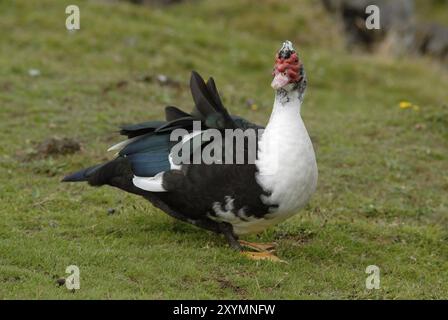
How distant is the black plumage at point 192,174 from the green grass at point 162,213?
1.16 feet

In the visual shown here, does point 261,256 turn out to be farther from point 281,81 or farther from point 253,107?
point 253,107

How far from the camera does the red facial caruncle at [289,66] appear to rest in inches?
249

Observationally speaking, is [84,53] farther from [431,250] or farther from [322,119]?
[431,250]

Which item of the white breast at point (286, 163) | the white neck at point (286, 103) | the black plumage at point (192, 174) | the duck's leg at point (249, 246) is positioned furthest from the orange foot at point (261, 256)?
the white neck at point (286, 103)

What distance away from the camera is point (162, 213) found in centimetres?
759

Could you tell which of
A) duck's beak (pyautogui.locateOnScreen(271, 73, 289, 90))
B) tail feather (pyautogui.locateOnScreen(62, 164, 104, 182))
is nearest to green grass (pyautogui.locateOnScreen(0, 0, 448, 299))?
tail feather (pyautogui.locateOnScreen(62, 164, 104, 182))

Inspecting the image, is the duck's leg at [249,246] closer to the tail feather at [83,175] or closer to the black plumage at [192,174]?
the black plumage at [192,174]

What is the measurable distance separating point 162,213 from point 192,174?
3.86ft

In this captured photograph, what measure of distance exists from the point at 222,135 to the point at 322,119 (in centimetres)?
566
